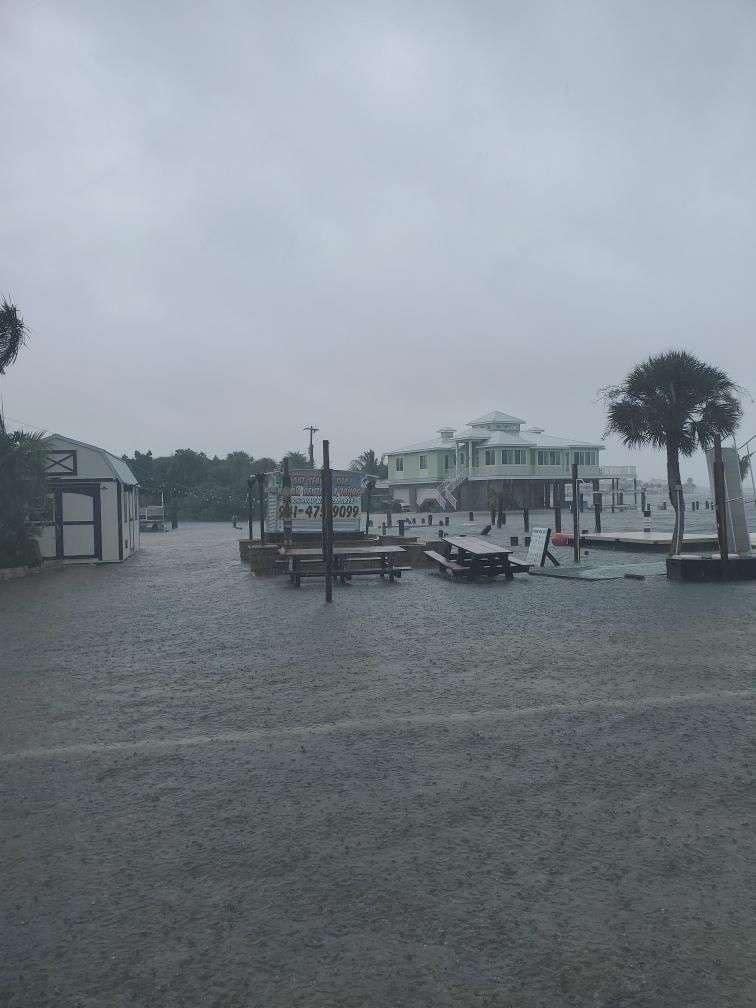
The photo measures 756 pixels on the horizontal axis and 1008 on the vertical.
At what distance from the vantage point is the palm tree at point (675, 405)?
28469 millimetres

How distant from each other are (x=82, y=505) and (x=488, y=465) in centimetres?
4419

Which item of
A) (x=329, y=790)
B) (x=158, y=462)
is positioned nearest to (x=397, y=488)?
(x=158, y=462)

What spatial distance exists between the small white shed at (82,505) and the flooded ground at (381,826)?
54.6ft

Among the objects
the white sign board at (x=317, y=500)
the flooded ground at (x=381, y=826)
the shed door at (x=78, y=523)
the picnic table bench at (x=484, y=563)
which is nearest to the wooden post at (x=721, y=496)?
the picnic table bench at (x=484, y=563)

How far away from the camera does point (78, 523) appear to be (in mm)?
24859

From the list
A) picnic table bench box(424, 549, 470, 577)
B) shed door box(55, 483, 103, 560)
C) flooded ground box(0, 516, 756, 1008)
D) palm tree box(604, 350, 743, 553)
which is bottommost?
flooded ground box(0, 516, 756, 1008)

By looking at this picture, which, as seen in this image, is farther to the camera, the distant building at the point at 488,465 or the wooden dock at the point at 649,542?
the distant building at the point at 488,465

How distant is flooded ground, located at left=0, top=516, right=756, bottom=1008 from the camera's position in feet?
9.79

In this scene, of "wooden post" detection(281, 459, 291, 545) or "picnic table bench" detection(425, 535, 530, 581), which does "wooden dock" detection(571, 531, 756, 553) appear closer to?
"picnic table bench" detection(425, 535, 530, 581)

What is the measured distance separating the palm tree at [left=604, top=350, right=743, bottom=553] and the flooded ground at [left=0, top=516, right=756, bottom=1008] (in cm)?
2135

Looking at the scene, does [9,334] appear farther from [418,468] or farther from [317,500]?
[418,468]

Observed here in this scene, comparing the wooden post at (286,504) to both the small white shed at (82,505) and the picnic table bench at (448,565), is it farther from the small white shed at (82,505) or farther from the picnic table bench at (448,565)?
the small white shed at (82,505)

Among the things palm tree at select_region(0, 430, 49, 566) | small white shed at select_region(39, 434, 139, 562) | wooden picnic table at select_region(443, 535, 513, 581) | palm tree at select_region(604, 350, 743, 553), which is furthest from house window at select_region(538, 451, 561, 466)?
wooden picnic table at select_region(443, 535, 513, 581)

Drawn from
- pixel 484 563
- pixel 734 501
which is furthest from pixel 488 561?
pixel 734 501
